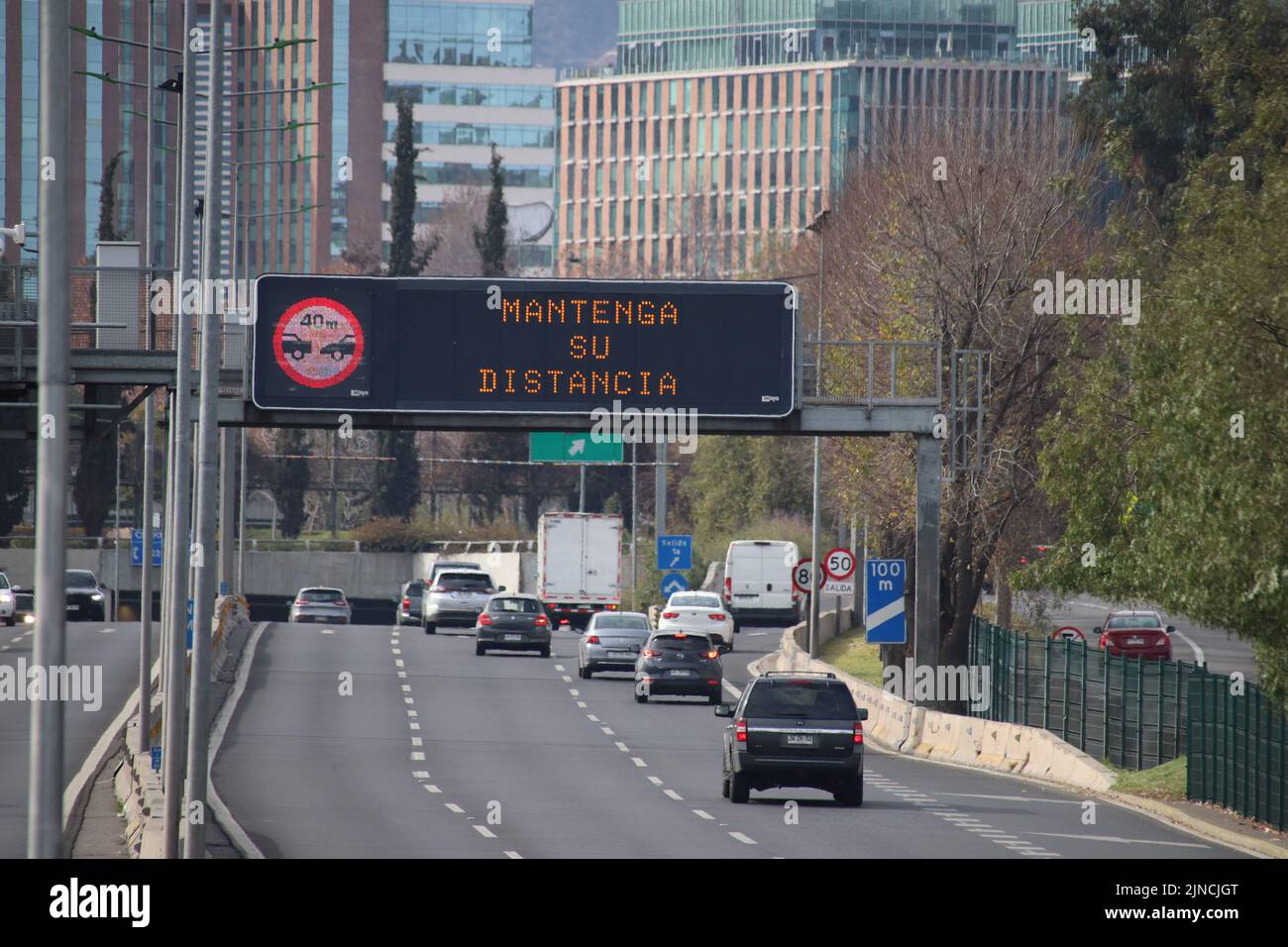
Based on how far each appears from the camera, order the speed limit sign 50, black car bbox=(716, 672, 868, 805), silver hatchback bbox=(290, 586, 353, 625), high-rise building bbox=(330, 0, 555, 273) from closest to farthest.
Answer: black car bbox=(716, 672, 868, 805), the speed limit sign 50, silver hatchback bbox=(290, 586, 353, 625), high-rise building bbox=(330, 0, 555, 273)

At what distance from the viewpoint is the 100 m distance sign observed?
34.0m

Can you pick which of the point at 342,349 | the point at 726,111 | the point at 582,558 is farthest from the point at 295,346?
the point at 726,111

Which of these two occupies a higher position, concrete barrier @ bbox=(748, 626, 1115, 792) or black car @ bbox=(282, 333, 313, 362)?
black car @ bbox=(282, 333, 313, 362)

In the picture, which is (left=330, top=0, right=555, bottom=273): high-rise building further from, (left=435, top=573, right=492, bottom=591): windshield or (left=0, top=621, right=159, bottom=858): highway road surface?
(left=0, top=621, right=159, bottom=858): highway road surface

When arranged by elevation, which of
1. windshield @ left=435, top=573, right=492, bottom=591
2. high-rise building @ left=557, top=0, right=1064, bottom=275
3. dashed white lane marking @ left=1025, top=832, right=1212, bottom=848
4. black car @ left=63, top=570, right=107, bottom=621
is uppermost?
high-rise building @ left=557, top=0, right=1064, bottom=275

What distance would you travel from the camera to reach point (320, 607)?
75.4 metres

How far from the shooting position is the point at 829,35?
18075 centimetres

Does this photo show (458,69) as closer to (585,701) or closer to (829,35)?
(829,35)

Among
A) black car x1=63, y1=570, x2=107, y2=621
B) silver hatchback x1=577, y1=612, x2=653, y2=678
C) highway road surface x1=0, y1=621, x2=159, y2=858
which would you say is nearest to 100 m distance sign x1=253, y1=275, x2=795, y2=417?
highway road surface x1=0, y1=621, x2=159, y2=858

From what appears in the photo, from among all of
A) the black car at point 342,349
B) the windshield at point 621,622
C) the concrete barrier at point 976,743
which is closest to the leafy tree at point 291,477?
the windshield at point 621,622

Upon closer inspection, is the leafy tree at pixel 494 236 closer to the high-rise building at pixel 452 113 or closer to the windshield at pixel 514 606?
the windshield at pixel 514 606

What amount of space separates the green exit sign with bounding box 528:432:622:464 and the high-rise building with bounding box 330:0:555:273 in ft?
331
